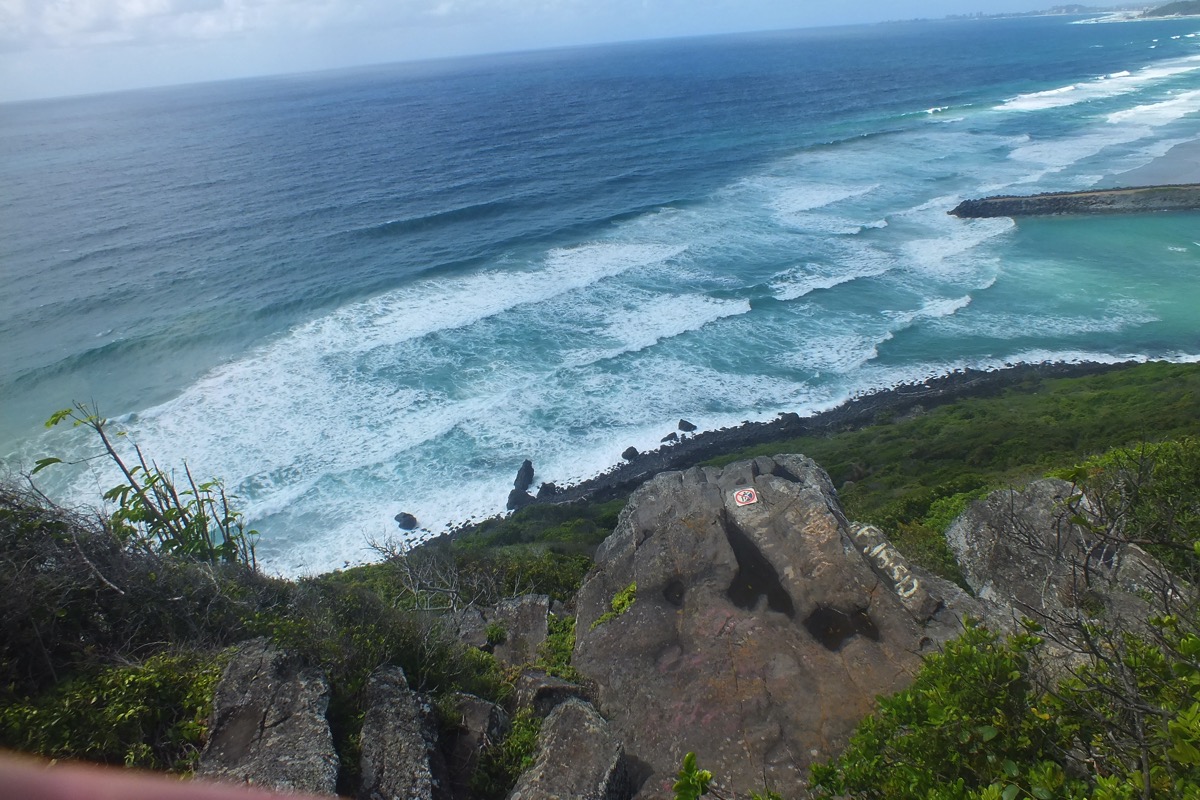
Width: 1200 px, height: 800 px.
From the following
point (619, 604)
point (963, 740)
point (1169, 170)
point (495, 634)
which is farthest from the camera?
point (1169, 170)

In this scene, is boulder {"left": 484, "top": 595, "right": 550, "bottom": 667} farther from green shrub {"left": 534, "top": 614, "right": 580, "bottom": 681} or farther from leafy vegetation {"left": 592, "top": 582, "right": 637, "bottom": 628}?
leafy vegetation {"left": 592, "top": 582, "right": 637, "bottom": 628}

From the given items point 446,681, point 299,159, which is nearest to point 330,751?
point 446,681

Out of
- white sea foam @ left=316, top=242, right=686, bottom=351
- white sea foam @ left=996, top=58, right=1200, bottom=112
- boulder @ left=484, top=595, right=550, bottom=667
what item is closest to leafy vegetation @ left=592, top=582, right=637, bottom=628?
boulder @ left=484, top=595, right=550, bottom=667

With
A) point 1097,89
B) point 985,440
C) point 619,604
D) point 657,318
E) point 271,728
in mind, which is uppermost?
point 1097,89

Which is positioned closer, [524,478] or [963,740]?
[963,740]

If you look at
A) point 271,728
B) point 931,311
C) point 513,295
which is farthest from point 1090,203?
point 271,728

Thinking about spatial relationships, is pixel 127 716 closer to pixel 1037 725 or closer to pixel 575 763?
pixel 575 763

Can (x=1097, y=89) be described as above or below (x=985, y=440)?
above
